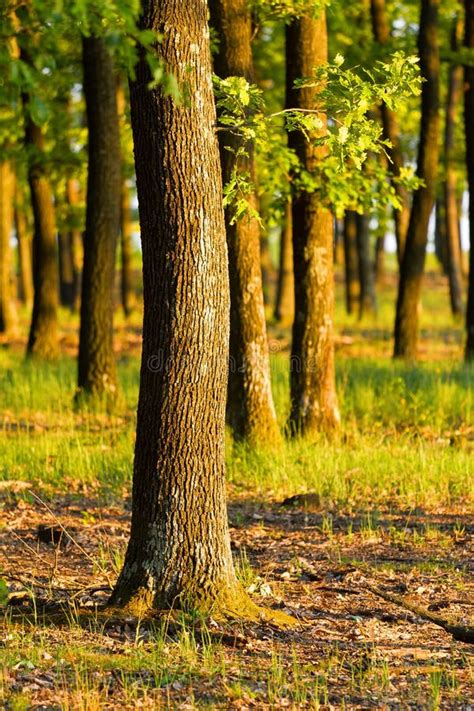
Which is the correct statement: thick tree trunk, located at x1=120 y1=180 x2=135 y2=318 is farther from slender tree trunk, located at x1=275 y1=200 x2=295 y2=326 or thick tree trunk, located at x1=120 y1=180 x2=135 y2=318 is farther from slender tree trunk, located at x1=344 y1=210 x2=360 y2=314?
slender tree trunk, located at x1=344 y1=210 x2=360 y2=314

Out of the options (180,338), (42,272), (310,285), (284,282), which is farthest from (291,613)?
(284,282)

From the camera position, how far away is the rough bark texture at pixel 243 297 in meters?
10.9

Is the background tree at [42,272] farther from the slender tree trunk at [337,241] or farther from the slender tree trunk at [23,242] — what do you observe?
the slender tree trunk at [337,241]

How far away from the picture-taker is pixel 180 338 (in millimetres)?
6051

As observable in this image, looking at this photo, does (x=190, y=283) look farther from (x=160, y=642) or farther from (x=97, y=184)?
(x=97, y=184)

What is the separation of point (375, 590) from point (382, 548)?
1491 millimetres

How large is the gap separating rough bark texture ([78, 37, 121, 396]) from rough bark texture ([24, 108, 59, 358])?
4.61 m

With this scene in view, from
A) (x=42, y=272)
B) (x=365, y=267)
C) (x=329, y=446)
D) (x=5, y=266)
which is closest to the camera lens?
(x=329, y=446)

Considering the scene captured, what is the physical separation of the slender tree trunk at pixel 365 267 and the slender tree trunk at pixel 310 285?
44.2 ft

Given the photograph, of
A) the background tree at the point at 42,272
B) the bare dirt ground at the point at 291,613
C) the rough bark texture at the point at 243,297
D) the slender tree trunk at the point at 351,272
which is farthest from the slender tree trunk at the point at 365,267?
the bare dirt ground at the point at 291,613

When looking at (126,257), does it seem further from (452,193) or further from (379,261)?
(379,261)

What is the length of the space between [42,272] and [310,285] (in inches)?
340

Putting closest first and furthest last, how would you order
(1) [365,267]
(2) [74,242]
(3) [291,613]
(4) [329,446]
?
1. (3) [291,613]
2. (4) [329,446]
3. (1) [365,267]
4. (2) [74,242]

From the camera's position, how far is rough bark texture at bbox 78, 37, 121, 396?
1425 centimetres
